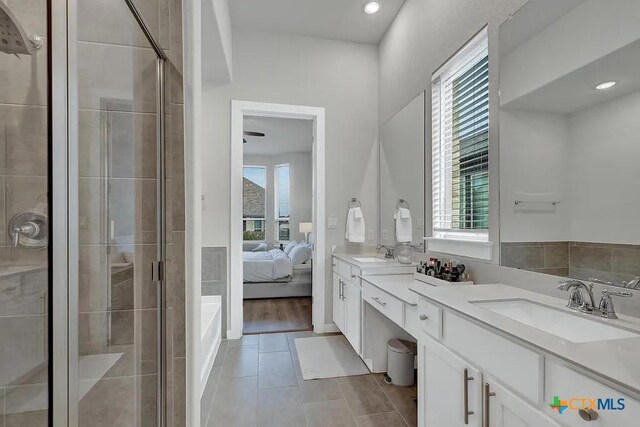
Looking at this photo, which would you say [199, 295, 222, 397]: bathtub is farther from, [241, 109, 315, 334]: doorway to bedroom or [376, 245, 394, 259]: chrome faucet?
[376, 245, 394, 259]: chrome faucet

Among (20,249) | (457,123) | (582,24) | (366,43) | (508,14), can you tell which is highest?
(366,43)

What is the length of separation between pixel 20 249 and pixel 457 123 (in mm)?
2325

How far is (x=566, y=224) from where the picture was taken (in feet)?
4.37

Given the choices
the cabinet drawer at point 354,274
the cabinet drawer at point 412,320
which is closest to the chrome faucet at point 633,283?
the cabinet drawer at point 412,320

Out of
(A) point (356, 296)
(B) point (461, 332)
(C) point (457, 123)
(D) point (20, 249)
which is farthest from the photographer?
(A) point (356, 296)

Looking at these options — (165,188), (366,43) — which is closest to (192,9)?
(165,188)

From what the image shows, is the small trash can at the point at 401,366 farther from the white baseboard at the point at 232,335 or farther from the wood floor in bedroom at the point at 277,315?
the white baseboard at the point at 232,335

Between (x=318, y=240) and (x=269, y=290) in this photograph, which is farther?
(x=269, y=290)

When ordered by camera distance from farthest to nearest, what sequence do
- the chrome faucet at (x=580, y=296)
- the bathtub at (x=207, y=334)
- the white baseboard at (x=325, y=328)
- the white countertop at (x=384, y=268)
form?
the white baseboard at (x=325, y=328), the white countertop at (x=384, y=268), the bathtub at (x=207, y=334), the chrome faucet at (x=580, y=296)

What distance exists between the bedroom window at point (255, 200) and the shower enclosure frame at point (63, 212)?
21.7ft

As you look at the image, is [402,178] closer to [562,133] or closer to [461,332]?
[562,133]

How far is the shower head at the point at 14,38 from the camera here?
0.83m

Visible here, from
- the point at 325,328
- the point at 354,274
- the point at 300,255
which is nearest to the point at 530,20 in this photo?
the point at 354,274

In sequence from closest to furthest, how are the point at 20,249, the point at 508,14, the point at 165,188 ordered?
the point at 20,249 → the point at 165,188 → the point at 508,14
